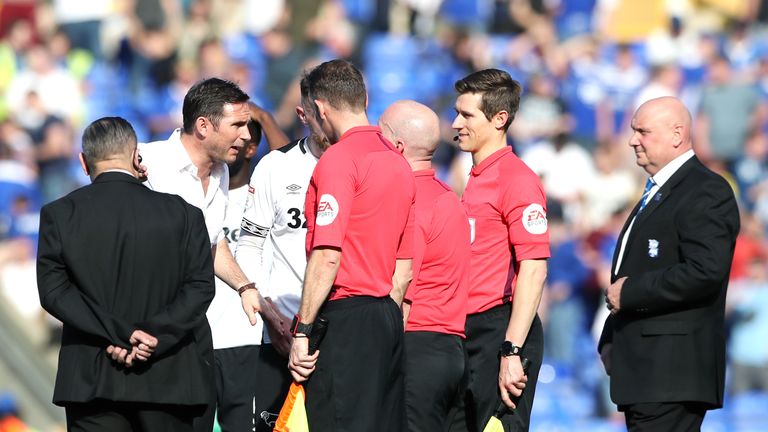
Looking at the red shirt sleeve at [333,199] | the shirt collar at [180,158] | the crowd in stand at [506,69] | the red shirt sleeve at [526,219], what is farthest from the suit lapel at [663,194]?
the crowd in stand at [506,69]

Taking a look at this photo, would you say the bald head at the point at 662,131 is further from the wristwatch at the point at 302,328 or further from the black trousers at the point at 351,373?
the wristwatch at the point at 302,328

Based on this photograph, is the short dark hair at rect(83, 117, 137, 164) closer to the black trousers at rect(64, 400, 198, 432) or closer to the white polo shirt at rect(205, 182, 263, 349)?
the black trousers at rect(64, 400, 198, 432)

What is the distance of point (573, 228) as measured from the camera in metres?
12.4

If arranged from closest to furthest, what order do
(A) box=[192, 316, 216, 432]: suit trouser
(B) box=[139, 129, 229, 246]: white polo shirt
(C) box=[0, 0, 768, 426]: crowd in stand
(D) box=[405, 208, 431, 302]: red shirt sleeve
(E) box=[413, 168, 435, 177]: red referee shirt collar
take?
(A) box=[192, 316, 216, 432]: suit trouser
(D) box=[405, 208, 431, 302]: red shirt sleeve
(E) box=[413, 168, 435, 177]: red referee shirt collar
(B) box=[139, 129, 229, 246]: white polo shirt
(C) box=[0, 0, 768, 426]: crowd in stand

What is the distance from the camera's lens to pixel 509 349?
5898 millimetres

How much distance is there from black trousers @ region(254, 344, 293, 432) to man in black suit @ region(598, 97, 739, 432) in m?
1.57

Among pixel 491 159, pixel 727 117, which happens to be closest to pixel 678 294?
pixel 491 159

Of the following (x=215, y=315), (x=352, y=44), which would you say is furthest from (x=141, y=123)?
(x=215, y=315)

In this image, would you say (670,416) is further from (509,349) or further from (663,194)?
(663,194)

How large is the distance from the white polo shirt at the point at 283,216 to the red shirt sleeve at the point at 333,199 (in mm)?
862

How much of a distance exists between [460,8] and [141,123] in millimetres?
3931

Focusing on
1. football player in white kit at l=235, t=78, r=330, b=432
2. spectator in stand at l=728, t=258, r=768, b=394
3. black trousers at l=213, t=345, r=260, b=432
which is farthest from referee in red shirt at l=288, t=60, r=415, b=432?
spectator in stand at l=728, t=258, r=768, b=394

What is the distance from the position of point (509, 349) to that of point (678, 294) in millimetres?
818

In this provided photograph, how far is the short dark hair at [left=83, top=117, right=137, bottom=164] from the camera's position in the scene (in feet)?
17.4
